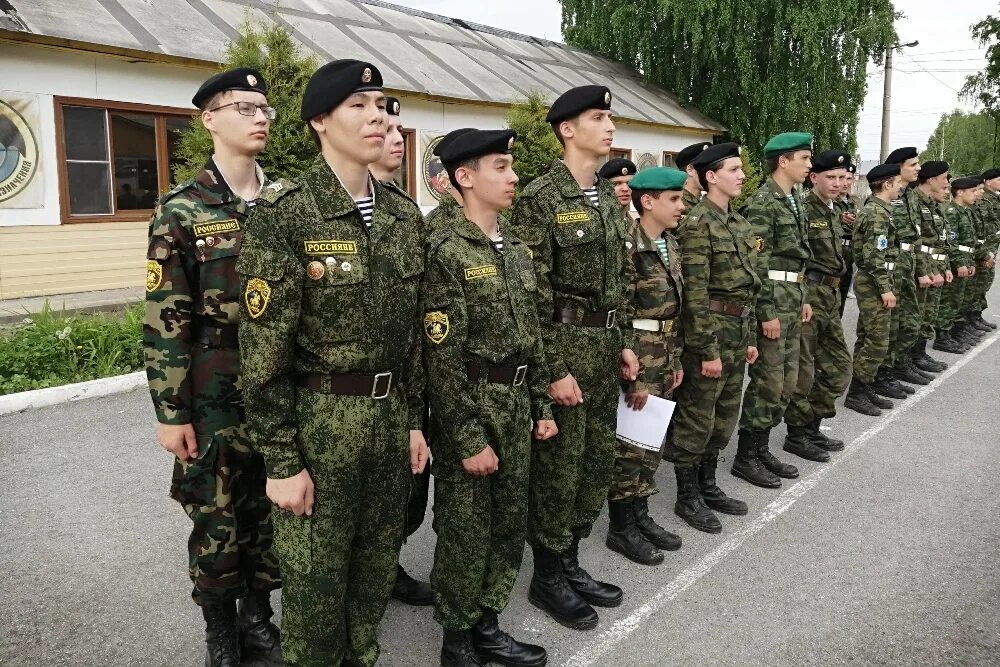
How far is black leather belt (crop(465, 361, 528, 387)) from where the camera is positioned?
2668mm

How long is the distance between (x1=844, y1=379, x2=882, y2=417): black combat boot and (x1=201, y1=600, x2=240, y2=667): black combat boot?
546 centimetres

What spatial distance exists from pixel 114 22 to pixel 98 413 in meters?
5.94

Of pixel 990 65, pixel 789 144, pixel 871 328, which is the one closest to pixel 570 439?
pixel 789 144

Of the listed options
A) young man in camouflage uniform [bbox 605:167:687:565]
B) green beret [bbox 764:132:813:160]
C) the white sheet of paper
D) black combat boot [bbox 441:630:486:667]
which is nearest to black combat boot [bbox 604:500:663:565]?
young man in camouflage uniform [bbox 605:167:687:565]

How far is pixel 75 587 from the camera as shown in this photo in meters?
3.21

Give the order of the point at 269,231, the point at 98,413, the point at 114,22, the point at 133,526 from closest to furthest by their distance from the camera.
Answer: the point at 269,231
the point at 133,526
the point at 98,413
the point at 114,22

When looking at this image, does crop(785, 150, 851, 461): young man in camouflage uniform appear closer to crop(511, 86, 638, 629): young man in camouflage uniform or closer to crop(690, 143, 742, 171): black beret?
crop(690, 143, 742, 171): black beret

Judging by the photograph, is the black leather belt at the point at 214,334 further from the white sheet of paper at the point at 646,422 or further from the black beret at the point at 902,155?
the black beret at the point at 902,155

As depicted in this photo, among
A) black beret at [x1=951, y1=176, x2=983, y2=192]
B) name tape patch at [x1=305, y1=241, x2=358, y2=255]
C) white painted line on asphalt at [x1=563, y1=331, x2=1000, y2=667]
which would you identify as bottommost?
white painted line on asphalt at [x1=563, y1=331, x2=1000, y2=667]

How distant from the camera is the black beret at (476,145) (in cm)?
267

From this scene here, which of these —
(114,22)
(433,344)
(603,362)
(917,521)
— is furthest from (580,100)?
(114,22)

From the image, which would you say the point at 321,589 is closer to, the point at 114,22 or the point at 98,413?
the point at 98,413

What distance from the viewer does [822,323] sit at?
5.46 metres

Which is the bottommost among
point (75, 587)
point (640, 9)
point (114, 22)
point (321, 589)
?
point (75, 587)
